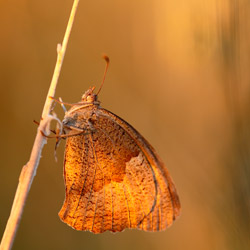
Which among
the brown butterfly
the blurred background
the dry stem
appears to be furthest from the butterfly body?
the blurred background

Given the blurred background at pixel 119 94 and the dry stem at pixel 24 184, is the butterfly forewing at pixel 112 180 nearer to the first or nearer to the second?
the dry stem at pixel 24 184

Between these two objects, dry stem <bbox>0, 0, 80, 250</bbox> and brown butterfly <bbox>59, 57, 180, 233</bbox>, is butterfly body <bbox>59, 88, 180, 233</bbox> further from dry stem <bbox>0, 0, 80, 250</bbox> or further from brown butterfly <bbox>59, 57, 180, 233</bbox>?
dry stem <bbox>0, 0, 80, 250</bbox>

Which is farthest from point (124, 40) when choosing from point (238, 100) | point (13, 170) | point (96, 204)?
point (238, 100)

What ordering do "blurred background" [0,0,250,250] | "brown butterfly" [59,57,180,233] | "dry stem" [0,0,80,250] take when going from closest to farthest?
"dry stem" [0,0,80,250] → "brown butterfly" [59,57,180,233] → "blurred background" [0,0,250,250]

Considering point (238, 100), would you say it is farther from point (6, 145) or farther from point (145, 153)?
point (6, 145)

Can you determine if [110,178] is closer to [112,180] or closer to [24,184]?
[112,180]

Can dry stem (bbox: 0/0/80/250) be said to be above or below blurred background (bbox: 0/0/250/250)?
below

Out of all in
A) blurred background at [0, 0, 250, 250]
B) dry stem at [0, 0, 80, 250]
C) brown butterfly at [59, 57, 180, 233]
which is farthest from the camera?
blurred background at [0, 0, 250, 250]
